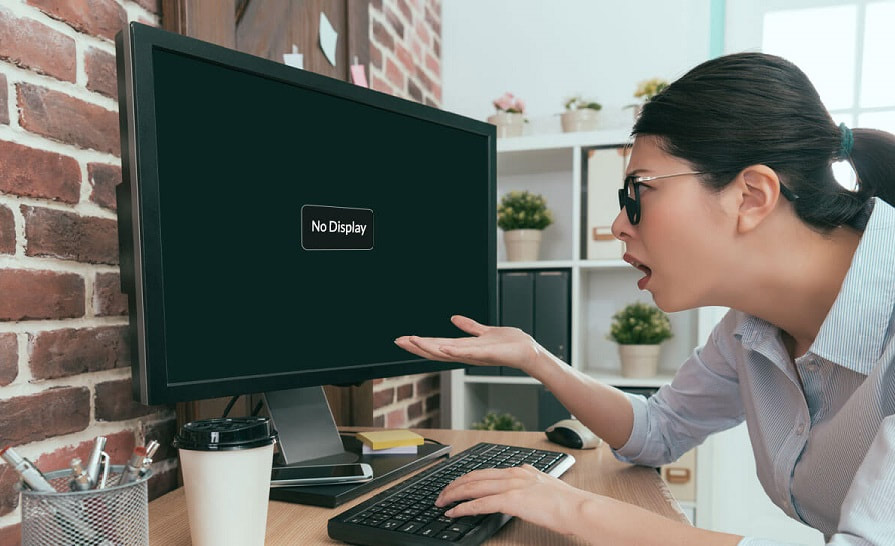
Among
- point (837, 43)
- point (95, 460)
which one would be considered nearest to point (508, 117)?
point (837, 43)

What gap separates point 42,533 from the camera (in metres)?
0.52

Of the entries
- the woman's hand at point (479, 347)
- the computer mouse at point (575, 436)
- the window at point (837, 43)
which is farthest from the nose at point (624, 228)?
the window at point (837, 43)

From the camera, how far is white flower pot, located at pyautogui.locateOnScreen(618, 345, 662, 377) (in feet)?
6.82

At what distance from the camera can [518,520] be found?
0.78m

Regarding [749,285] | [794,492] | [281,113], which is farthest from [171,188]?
[794,492]

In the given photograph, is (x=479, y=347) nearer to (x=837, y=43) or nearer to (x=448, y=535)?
(x=448, y=535)

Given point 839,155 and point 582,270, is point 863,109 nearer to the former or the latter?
point 582,270

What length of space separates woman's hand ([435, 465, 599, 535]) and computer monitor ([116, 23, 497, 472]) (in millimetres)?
291

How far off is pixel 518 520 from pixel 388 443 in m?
0.34

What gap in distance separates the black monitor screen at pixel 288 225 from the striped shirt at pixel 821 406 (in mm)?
419

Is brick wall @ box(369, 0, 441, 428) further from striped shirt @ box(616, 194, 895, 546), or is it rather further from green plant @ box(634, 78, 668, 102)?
striped shirt @ box(616, 194, 895, 546)

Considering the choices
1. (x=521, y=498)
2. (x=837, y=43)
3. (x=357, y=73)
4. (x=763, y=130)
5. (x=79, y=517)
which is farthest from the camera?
(x=837, y=43)

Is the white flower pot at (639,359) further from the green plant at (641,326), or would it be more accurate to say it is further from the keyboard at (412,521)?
the keyboard at (412,521)

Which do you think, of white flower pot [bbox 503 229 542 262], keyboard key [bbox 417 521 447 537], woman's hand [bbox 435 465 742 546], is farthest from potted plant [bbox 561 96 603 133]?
keyboard key [bbox 417 521 447 537]
